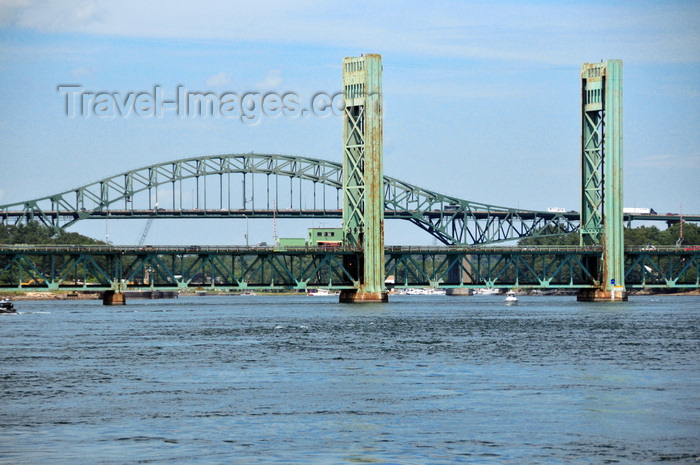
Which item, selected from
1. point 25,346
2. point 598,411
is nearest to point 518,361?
point 598,411

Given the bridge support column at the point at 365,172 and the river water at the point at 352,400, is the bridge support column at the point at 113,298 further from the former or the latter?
the river water at the point at 352,400

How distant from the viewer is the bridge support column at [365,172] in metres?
148

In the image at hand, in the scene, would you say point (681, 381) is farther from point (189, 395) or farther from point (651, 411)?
point (189, 395)

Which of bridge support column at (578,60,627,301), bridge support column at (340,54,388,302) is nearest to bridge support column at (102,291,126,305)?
bridge support column at (340,54,388,302)

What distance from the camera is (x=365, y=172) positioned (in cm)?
14812

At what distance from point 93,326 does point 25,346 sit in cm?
2693

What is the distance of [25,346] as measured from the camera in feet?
241

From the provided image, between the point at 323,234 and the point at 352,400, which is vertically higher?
the point at 323,234

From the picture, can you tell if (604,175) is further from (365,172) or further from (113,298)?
(113,298)

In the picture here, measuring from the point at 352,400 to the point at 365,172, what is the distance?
346 ft

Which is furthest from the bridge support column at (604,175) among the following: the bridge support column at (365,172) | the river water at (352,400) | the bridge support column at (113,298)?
the river water at (352,400)

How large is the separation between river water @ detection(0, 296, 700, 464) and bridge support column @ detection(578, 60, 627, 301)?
82388 mm

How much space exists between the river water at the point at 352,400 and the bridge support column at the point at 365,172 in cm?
6844

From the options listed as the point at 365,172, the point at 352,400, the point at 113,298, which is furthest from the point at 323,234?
the point at 352,400
